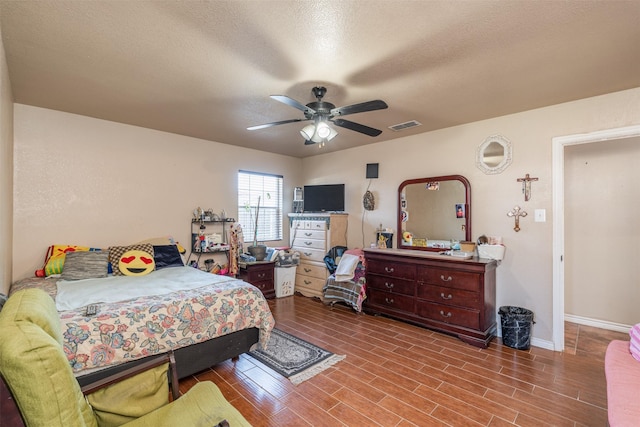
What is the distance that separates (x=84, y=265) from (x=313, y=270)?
117 inches

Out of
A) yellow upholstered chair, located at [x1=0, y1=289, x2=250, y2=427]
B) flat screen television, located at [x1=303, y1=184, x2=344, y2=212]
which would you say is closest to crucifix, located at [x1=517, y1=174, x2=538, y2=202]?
flat screen television, located at [x1=303, y1=184, x2=344, y2=212]

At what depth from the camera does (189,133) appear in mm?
4121

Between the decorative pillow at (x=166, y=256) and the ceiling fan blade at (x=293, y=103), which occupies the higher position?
the ceiling fan blade at (x=293, y=103)

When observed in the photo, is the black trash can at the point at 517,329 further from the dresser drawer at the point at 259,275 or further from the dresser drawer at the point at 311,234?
the dresser drawer at the point at 259,275

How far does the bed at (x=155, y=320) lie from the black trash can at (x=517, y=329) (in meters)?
2.46

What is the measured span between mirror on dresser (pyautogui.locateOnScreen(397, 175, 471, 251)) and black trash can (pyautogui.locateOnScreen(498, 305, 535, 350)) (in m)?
0.98

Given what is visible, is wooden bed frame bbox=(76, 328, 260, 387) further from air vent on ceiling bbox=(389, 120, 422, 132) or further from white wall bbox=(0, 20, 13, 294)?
air vent on ceiling bbox=(389, 120, 422, 132)

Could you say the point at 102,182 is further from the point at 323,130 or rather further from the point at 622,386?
the point at 622,386

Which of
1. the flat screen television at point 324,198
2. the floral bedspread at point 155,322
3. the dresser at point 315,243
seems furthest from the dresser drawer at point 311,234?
the floral bedspread at point 155,322

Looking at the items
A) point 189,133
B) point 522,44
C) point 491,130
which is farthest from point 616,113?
point 189,133

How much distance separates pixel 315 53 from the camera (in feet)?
6.79

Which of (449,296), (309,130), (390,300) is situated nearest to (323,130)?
(309,130)

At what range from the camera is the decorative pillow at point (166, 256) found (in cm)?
362

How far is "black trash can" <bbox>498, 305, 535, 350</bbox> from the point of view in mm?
2986
